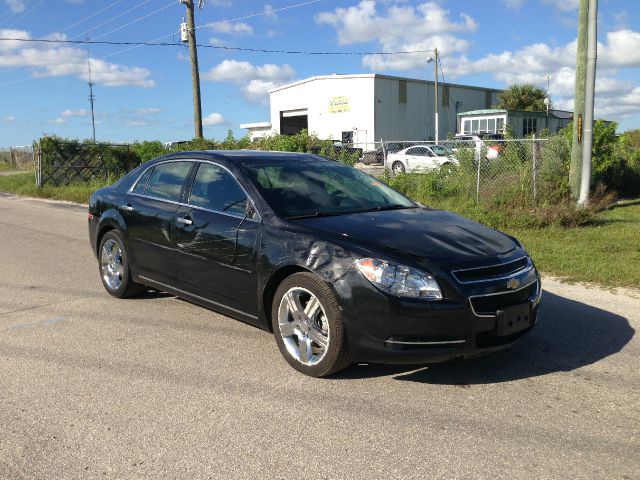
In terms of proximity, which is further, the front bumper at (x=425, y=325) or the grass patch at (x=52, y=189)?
the grass patch at (x=52, y=189)

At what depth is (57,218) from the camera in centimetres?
1452

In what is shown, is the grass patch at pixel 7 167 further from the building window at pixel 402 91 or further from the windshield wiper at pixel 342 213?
the windshield wiper at pixel 342 213

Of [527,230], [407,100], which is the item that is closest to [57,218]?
[527,230]

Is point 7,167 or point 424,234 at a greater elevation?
point 424,234

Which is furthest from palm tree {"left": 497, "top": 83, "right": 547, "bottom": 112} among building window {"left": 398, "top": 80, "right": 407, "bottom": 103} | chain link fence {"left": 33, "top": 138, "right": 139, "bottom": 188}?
chain link fence {"left": 33, "top": 138, "right": 139, "bottom": 188}

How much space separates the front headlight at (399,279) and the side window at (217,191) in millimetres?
1346

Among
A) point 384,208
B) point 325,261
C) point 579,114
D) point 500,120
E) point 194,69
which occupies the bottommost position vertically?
point 325,261

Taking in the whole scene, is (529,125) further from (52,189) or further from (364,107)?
(52,189)

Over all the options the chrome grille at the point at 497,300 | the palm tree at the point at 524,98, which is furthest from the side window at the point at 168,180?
the palm tree at the point at 524,98

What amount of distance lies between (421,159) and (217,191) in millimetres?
15799

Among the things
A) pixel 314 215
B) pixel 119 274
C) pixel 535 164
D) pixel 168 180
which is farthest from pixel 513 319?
pixel 535 164

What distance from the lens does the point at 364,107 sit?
5012 cm

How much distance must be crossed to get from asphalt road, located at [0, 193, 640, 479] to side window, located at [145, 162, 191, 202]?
115cm

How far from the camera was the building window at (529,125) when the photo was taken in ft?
176
